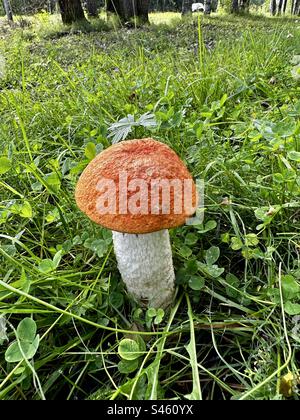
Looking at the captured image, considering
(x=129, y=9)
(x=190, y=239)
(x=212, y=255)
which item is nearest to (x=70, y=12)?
(x=129, y=9)

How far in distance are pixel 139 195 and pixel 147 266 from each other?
0.28m

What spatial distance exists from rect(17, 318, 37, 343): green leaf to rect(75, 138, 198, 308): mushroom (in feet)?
1.00

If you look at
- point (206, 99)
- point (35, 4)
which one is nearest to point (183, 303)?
point (206, 99)

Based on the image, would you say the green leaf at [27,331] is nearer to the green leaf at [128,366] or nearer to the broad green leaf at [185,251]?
the green leaf at [128,366]

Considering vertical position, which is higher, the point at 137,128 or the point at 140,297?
the point at 137,128

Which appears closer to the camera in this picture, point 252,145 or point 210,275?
point 210,275

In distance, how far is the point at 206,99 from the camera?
84.6 inches

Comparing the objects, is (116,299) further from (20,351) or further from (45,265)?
(20,351)

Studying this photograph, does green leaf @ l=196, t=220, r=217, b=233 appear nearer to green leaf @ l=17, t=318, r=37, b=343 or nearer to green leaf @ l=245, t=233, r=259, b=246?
green leaf @ l=245, t=233, r=259, b=246

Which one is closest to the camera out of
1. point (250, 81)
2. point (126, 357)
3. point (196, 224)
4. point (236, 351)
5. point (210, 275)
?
point (126, 357)

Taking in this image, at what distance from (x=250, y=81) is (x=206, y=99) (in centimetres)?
46

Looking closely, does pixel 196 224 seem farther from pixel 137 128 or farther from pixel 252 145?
pixel 137 128

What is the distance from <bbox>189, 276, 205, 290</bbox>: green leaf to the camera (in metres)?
1.15

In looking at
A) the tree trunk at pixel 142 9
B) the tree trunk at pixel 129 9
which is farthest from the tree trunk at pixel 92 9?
the tree trunk at pixel 142 9
